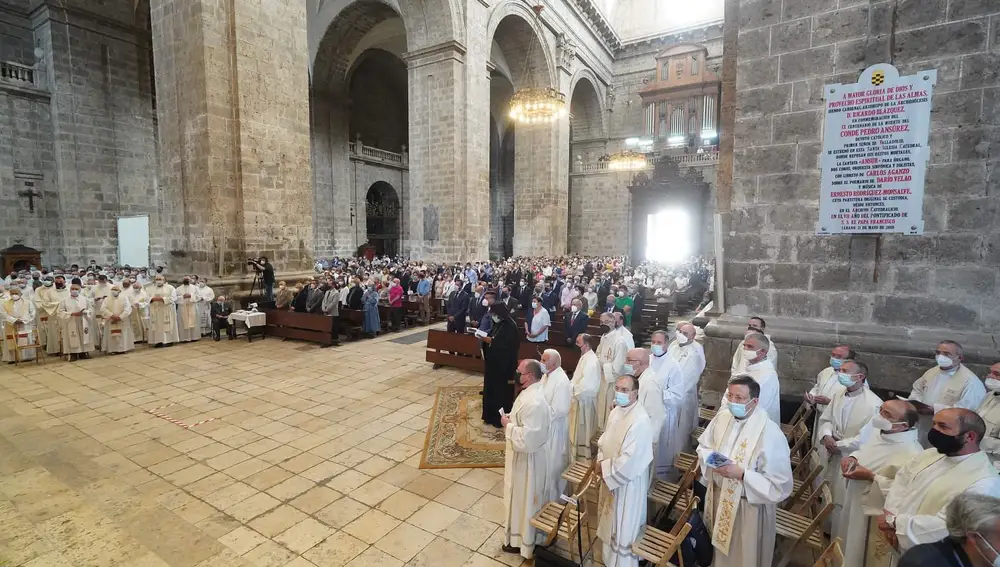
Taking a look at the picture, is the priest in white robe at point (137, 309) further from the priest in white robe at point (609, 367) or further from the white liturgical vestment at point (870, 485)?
the white liturgical vestment at point (870, 485)

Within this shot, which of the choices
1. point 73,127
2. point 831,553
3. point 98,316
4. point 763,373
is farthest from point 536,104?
point 73,127

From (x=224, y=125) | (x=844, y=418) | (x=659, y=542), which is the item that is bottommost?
(x=659, y=542)

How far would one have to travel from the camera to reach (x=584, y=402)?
4848 mm

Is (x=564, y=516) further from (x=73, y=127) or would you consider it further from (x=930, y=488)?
(x=73, y=127)

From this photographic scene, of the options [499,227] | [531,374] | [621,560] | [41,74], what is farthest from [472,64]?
[499,227]

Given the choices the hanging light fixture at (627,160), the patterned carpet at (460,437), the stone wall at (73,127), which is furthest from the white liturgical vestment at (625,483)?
the hanging light fixture at (627,160)

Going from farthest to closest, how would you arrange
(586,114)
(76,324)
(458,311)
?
(586,114) < (458,311) < (76,324)

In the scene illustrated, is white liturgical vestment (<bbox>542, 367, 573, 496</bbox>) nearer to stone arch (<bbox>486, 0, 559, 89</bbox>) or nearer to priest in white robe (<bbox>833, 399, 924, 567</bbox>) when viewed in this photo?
priest in white robe (<bbox>833, 399, 924, 567</bbox>)

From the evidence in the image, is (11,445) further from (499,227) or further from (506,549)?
(499,227)

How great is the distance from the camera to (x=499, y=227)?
3706 cm

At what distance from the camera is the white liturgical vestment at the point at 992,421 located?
3177mm

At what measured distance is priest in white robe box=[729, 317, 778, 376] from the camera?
14.2 feet

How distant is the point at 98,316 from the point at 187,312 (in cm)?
147

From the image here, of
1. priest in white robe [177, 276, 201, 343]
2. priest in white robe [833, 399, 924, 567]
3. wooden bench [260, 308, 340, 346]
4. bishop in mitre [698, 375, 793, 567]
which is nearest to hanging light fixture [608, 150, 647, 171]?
wooden bench [260, 308, 340, 346]
